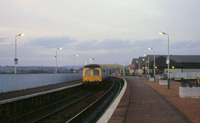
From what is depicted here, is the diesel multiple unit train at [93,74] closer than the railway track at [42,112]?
No

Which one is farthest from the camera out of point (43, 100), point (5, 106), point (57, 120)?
point (43, 100)

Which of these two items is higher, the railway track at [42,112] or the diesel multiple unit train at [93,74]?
the diesel multiple unit train at [93,74]

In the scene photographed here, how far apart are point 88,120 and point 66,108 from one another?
376 centimetres

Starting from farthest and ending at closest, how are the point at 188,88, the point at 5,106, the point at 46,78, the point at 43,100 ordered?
the point at 46,78
the point at 43,100
the point at 188,88
the point at 5,106

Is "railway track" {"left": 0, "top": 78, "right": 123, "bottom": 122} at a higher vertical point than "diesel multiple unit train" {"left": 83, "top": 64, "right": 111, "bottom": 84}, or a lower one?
lower

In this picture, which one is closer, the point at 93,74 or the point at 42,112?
the point at 42,112

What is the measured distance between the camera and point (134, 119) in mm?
9000

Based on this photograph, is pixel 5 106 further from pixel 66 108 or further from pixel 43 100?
pixel 43 100

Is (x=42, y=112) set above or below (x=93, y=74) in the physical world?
below

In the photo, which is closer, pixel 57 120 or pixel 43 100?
pixel 57 120

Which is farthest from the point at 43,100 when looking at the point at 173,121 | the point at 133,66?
the point at 133,66

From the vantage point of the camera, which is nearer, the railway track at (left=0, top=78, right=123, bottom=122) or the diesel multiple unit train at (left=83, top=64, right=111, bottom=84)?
the railway track at (left=0, top=78, right=123, bottom=122)

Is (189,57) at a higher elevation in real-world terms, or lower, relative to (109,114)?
higher

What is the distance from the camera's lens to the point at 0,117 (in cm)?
1187
